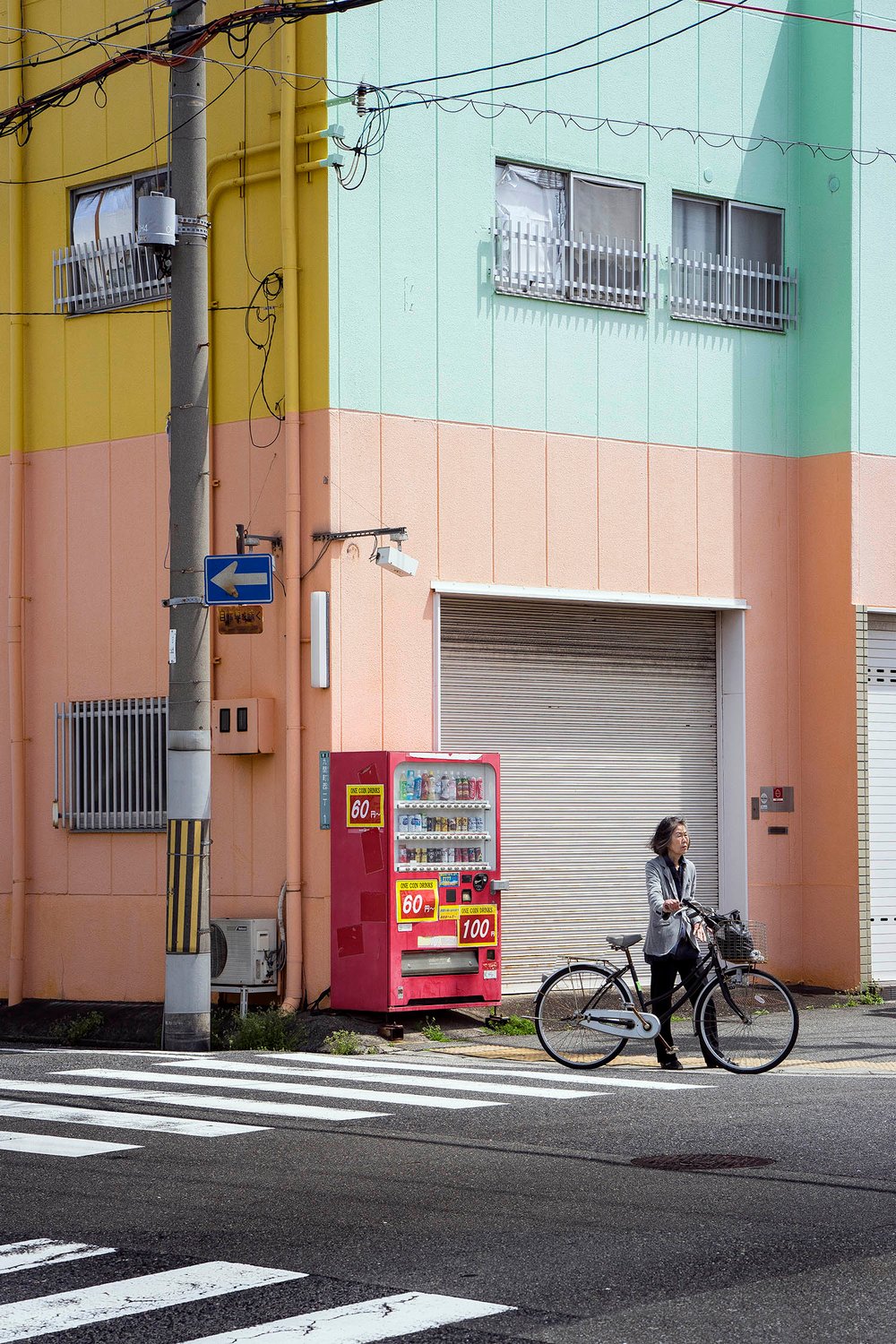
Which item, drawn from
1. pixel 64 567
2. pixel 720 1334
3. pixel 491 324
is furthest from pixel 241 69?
pixel 720 1334

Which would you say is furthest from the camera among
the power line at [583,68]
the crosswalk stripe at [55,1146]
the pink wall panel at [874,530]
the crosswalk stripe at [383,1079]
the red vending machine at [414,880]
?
the pink wall panel at [874,530]

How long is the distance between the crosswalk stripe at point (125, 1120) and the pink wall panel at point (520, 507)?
7.35 meters

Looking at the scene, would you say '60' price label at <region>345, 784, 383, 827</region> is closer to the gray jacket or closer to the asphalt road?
the gray jacket

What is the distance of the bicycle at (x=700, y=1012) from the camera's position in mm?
12875

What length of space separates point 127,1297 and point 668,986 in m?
7.59

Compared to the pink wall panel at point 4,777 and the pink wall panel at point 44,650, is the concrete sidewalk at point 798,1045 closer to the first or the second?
the pink wall panel at point 44,650

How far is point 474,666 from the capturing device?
16953mm

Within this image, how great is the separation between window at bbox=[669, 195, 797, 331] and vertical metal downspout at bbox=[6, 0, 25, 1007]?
6646 millimetres

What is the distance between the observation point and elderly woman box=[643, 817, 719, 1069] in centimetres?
1332

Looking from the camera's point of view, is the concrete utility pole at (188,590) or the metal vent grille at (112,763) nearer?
the concrete utility pole at (188,590)

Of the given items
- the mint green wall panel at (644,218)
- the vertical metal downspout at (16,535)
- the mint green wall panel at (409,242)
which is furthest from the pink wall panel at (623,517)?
the vertical metal downspout at (16,535)

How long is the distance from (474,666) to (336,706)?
177 centimetres

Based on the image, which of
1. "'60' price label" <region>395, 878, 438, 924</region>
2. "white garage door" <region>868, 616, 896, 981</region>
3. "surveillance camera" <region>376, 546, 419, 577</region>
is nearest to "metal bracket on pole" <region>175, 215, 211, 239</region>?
"surveillance camera" <region>376, 546, 419, 577</region>

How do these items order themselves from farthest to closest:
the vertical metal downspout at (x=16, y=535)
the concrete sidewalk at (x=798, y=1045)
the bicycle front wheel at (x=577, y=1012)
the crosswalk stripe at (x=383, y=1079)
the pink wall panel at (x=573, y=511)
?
1. the vertical metal downspout at (x=16, y=535)
2. the pink wall panel at (x=573, y=511)
3. the concrete sidewalk at (x=798, y=1045)
4. the bicycle front wheel at (x=577, y=1012)
5. the crosswalk stripe at (x=383, y=1079)
